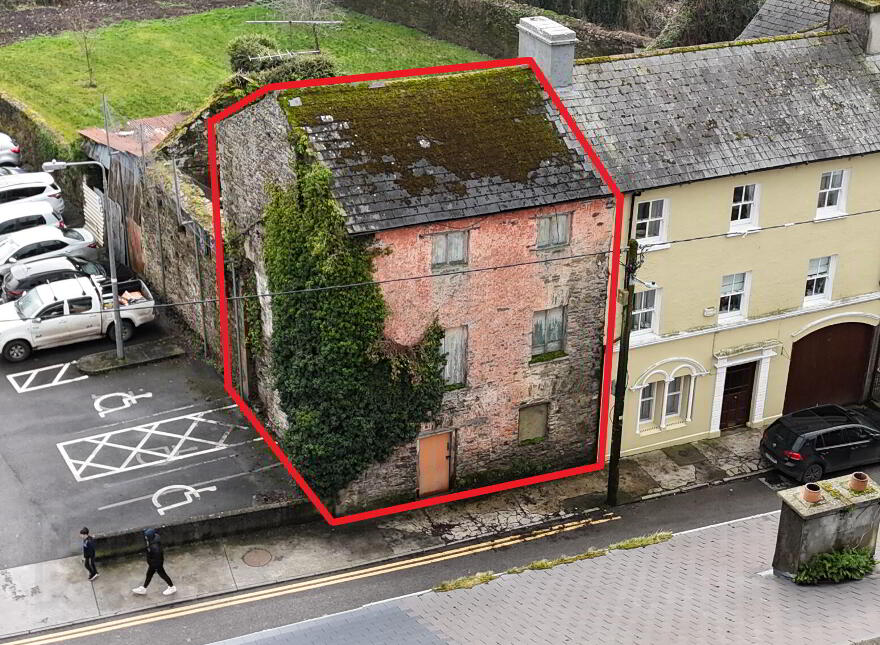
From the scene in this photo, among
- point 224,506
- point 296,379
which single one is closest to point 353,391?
point 296,379

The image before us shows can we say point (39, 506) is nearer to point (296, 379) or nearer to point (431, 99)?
point (296, 379)

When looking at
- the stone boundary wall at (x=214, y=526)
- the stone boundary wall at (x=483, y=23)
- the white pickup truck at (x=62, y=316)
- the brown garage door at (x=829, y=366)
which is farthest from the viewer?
the stone boundary wall at (x=483, y=23)

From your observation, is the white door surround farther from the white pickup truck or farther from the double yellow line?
the white pickup truck

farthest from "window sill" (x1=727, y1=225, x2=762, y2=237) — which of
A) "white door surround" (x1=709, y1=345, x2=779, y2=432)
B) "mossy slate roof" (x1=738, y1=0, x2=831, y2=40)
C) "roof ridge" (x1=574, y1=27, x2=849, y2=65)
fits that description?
"mossy slate roof" (x1=738, y1=0, x2=831, y2=40)

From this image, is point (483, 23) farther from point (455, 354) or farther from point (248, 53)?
point (455, 354)

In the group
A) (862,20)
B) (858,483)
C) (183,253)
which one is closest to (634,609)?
(858,483)

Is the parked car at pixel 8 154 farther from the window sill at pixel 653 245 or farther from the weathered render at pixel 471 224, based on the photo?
the window sill at pixel 653 245

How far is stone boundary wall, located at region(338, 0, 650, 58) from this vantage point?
5759cm

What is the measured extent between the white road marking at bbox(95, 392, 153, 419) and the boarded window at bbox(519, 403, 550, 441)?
1092 centimetres

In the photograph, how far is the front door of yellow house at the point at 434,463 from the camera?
3027cm

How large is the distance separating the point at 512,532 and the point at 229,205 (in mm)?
11168

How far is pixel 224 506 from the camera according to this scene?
30.4 m

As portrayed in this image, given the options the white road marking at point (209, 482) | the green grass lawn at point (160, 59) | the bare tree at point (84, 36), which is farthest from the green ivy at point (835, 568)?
the bare tree at point (84, 36)

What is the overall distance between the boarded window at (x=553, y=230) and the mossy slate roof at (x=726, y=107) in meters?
1.67
